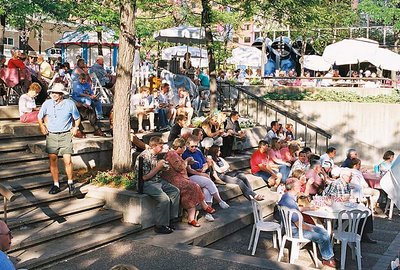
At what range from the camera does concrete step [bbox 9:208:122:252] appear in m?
7.49

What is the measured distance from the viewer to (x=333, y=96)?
61.8ft

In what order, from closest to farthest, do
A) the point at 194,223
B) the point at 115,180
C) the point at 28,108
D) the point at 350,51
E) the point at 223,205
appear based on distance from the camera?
the point at 194,223, the point at 115,180, the point at 223,205, the point at 28,108, the point at 350,51

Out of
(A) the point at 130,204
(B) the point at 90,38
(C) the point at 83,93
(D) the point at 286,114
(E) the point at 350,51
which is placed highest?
(B) the point at 90,38

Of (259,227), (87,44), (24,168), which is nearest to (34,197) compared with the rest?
(24,168)

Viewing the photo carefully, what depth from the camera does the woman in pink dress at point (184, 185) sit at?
9562 millimetres

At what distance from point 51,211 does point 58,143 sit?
1.11 metres

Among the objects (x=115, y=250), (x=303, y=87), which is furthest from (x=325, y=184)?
(x=303, y=87)

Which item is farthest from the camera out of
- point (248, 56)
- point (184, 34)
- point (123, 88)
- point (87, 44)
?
point (248, 56)

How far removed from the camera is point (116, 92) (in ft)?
33.7

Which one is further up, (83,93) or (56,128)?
(83,93)

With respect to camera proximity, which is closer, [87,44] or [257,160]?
[257,160]

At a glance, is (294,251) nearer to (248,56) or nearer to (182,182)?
(182,182)

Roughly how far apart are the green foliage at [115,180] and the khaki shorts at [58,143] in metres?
1.03

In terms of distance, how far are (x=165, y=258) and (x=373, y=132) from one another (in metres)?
11.9
